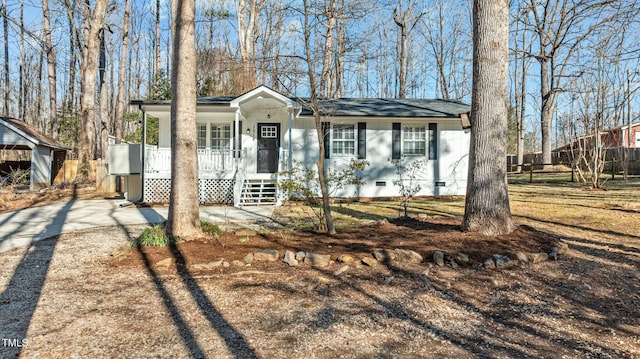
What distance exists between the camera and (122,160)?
11.4 metres

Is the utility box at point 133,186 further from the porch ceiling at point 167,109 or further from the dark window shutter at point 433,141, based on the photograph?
the dark window shutter at point 433,141

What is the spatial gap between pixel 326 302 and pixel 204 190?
907cm

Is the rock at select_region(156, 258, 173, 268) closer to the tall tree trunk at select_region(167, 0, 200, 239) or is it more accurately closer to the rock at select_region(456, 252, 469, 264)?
the tall tree trunk at select_region(167, 0, 200, 239)

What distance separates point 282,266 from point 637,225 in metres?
6.66

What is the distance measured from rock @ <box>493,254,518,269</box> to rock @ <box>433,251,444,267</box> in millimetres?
606

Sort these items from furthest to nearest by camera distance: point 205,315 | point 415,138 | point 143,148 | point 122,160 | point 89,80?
point 89,80, point 415,138, point 122,160, point 143,148, point 205,315

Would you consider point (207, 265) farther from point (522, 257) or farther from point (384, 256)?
point (522, 257)

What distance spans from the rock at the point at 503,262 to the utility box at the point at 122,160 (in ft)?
35.5

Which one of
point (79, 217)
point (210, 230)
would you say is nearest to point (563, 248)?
point (210, 230)

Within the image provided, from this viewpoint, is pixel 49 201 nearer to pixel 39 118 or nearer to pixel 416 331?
pixel 416 331

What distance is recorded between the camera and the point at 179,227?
17.9ft

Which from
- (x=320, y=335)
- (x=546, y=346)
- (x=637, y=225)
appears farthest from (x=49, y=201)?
(x=637, y=225)

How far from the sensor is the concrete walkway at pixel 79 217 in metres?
6.69

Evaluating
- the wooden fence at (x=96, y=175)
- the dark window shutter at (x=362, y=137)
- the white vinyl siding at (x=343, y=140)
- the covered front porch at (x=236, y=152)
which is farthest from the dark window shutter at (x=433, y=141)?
the wooden fence at (x=96, y=175)
